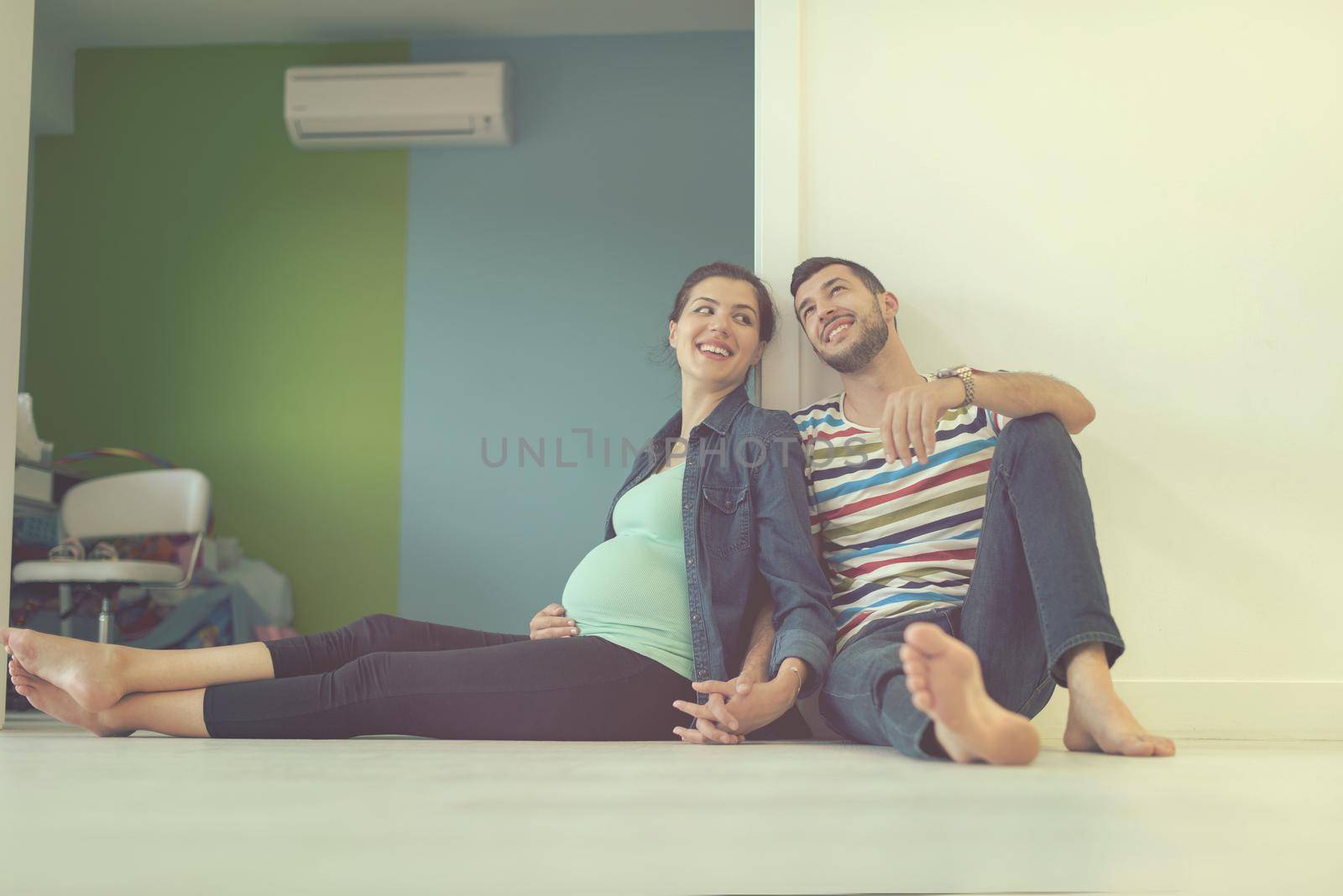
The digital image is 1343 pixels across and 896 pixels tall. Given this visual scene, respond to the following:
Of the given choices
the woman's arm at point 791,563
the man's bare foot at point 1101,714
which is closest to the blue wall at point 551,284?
the woman's arm at point 791,563

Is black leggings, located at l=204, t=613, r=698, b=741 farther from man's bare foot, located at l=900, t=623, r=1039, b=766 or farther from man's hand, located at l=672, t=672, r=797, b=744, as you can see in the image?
man's bare foot, located at l=900, t=623, r=1039, b=766

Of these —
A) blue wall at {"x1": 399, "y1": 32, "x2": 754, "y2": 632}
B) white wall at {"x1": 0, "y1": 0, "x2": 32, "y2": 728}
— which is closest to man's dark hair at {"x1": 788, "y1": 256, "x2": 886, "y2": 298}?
white wall at {"x1": 0, "y1": 0, "x2": 32, "y2": 728}

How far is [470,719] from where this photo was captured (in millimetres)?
1702

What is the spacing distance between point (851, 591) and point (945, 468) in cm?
29

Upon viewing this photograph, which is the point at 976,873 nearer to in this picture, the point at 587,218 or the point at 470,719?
the point at 470,719

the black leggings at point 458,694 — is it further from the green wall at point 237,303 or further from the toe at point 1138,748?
the green wall at point 237,303

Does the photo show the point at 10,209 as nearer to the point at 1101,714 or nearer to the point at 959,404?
the point at 959,404

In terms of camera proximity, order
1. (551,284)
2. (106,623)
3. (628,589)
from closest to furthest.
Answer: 1. (628,589)
2. (106,623)
3. (551,284)

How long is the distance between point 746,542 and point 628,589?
0.77ft

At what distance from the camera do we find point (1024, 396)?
174 cm

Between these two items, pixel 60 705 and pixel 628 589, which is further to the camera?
pixel 628 589

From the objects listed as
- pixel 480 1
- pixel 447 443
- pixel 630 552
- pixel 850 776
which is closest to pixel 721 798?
pixel 850 776

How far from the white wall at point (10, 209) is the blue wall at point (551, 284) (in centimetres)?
234

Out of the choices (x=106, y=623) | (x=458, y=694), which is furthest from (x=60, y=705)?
(x=106, y=623)
